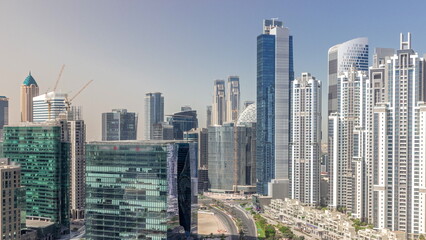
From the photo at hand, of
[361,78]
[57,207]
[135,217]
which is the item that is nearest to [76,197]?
[57,207]

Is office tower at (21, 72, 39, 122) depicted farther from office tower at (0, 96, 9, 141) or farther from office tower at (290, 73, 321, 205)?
office tower at (290, 73, 321, 205)

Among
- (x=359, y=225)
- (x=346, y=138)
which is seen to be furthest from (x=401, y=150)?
(x=346, y=138)

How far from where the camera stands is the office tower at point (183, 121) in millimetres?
62069

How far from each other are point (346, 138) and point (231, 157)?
19.8 m

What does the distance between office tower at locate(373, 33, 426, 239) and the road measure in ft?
29.8

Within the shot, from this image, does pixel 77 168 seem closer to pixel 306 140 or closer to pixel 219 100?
pixel 306 140

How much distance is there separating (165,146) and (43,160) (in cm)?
1296

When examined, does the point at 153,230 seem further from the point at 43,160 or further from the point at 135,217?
the point at 43,160

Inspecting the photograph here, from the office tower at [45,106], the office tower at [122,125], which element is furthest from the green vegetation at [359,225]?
the office tower at [45,106]

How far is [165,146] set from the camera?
804 inches

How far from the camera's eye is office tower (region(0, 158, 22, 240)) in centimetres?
2058

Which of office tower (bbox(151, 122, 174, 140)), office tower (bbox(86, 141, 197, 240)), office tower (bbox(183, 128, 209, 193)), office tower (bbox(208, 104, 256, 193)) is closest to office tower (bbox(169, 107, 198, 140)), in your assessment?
office tower (bbox(183, 128, 209, 193))

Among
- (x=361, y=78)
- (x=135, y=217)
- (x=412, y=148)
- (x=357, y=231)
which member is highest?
(x=361, y=78)

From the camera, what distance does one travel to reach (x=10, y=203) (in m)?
21.0
